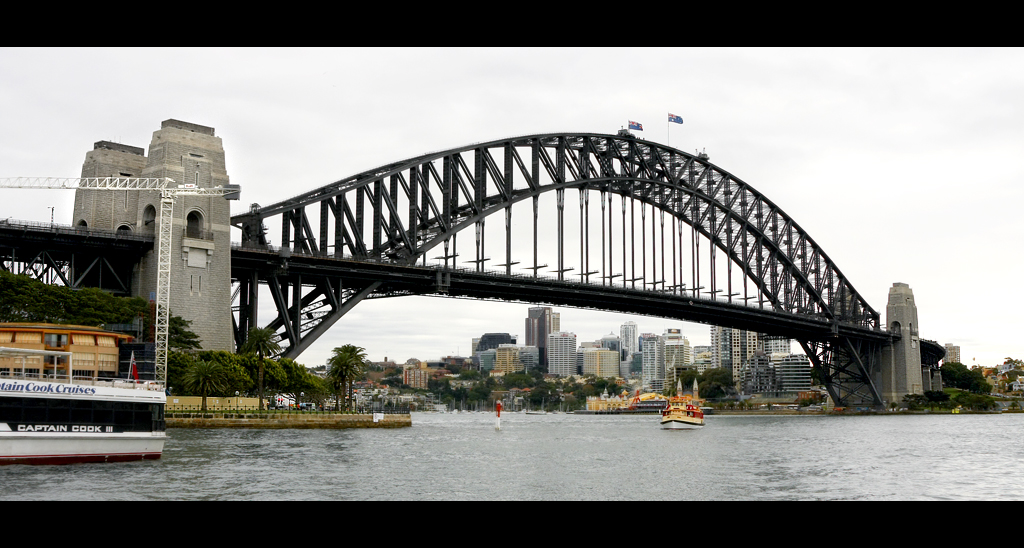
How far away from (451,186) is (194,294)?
32510mm

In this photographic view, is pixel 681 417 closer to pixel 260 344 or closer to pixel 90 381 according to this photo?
pixel 260 344

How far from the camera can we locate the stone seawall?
230 ft

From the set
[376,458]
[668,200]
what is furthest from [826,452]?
[668,200]

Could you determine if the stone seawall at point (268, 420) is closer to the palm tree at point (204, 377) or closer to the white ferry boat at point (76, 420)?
the palm tree at point (204, 377)

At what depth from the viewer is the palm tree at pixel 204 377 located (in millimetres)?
71438

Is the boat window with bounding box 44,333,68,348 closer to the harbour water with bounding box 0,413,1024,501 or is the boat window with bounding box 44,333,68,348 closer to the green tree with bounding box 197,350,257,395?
the harbour water with bounding box 0,413,1024,501

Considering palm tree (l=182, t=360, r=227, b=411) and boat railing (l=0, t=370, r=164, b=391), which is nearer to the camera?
boat railing (l=0, t=370, r=164, b=391)

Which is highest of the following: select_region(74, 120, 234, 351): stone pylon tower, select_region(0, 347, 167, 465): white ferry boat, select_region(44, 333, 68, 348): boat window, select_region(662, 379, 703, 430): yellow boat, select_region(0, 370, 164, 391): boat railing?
select_region(74, 120, 234, 351): stone pylon tower

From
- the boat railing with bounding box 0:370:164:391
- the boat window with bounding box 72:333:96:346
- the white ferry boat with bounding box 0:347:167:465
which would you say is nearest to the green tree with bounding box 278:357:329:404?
the boat window with bounding box 72:333:96:346

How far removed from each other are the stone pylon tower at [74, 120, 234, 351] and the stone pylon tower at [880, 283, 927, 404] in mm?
111059

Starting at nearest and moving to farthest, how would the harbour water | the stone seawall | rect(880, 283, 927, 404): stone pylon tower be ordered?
the harbour water → the stone seawall → rect(880, 283, 927, 404): stone pylon tower

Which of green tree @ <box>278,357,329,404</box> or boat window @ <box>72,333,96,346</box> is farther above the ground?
boat window @ <box>72,333,96,346</box>

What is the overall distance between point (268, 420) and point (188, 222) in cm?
1739
